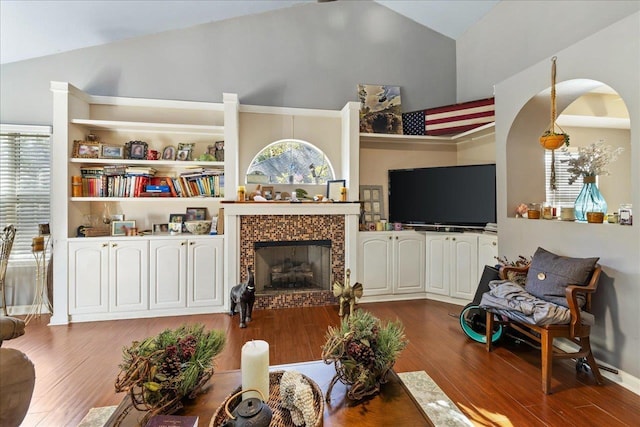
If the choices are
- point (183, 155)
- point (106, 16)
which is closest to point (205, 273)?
point (183, 155)

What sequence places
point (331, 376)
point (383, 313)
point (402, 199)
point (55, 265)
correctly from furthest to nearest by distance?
point (402, 199) < point (383, 313) < point (55, 265) < point (331, 376)

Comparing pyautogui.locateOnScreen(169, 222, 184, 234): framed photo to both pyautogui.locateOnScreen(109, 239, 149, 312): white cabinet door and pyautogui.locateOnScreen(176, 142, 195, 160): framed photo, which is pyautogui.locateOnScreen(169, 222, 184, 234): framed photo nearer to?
pyautogui.locateOnScreen(109, 239, 149, 312): white cabinet door

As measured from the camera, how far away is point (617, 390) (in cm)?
205

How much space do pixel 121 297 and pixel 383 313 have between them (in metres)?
2.94

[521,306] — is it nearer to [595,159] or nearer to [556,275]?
[556,275]

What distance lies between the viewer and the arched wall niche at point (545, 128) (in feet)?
9.36

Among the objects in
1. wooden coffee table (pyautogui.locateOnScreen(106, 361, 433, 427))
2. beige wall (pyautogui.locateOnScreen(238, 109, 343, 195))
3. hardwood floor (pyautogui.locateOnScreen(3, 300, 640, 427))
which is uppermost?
beige wall (pyautogui.locateOnScreen(238, 109, 343, 195))

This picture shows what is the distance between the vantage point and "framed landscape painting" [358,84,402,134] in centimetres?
431

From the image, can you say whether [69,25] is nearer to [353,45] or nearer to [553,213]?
[353,45]

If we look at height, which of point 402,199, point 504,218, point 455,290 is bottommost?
point 455,290

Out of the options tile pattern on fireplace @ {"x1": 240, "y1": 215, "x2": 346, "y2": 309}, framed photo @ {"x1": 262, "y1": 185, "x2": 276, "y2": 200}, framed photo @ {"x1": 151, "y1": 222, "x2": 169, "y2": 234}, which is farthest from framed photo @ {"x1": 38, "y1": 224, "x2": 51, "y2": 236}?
framed photo @ {"x1": 262, "y1": 185, "x2": 276, "y2": 200}

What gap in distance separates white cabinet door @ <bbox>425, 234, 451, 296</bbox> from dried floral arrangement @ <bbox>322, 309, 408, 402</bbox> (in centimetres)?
270

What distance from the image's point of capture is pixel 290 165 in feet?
13.4

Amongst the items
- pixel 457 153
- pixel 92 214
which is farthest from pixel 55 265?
Result: pixel 457 153
